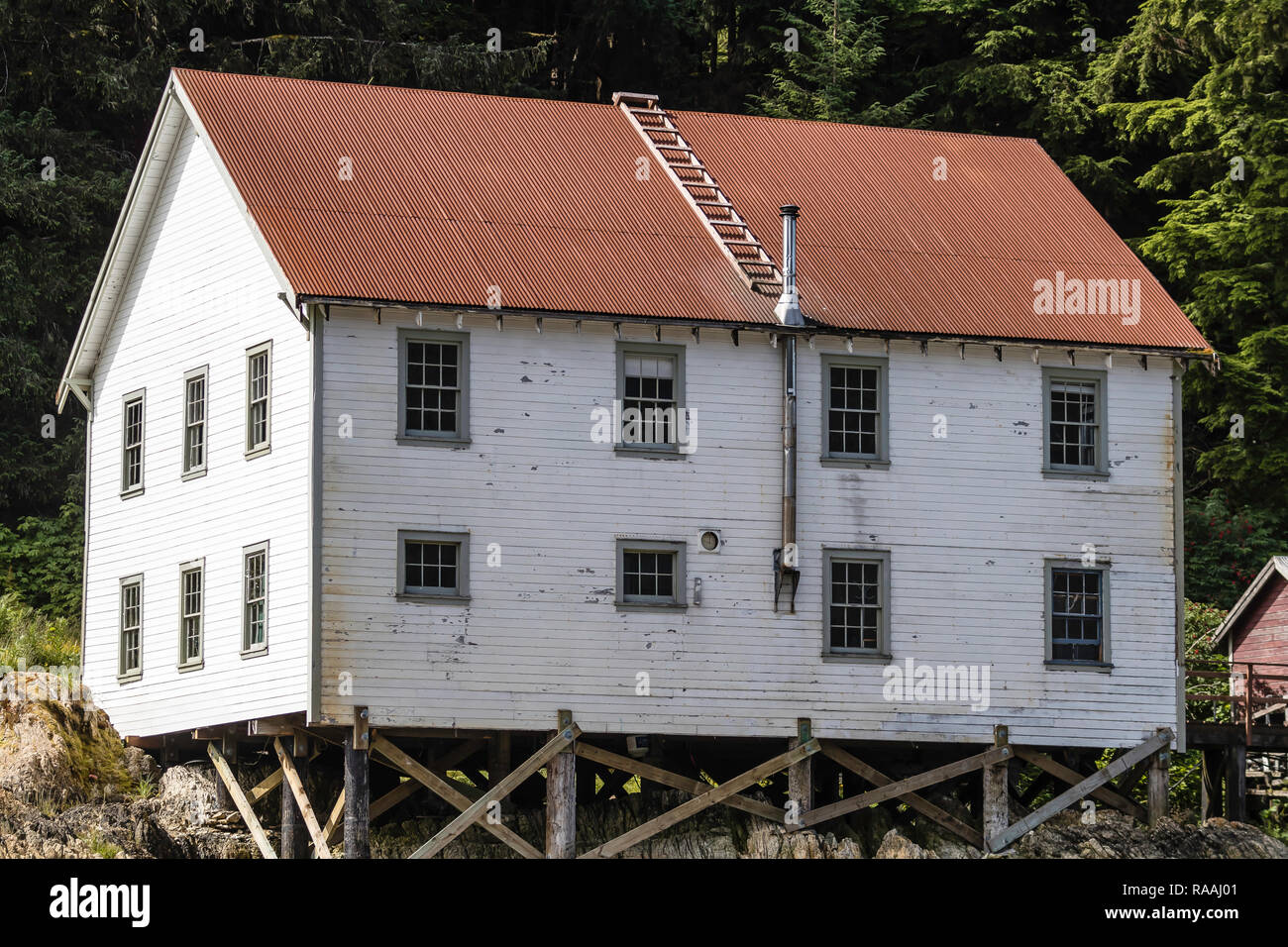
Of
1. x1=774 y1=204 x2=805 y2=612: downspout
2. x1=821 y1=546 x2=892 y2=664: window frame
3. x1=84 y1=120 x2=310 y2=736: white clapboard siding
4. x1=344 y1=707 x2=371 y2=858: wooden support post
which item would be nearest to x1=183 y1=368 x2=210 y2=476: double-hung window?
x1=84 y1=120 x2=310 y2=736: white clapboard siding

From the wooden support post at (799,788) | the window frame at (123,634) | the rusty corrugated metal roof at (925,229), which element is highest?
the rusty corrugated metal roof at (925,229)

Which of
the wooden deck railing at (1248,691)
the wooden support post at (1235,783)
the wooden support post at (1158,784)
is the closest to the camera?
the wooden support post at (1158,784)

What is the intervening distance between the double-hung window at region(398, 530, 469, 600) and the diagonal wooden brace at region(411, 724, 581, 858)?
2531mm

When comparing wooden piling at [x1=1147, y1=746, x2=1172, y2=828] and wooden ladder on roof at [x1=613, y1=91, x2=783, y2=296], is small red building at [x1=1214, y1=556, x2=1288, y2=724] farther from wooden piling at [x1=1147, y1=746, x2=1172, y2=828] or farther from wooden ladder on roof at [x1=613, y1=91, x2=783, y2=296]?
wooden ladder on roof at [x1=613, y1=91, x2=783, y2=296]

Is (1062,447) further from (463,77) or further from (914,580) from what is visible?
(463,77)

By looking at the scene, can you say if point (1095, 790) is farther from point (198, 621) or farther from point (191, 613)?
point (191, 613)

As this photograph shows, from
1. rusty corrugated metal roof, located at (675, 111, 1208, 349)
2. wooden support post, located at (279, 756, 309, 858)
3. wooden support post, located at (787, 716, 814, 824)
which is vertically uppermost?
rusty corrugated metal roof, located at (675, 111, 1208, 349)

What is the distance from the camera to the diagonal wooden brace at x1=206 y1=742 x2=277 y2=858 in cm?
3888

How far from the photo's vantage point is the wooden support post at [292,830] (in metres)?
38.7

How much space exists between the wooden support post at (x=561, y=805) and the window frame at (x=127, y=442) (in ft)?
29.4

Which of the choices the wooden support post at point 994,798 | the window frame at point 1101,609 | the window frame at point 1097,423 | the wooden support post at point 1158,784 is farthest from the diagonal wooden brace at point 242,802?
the wooden support post at point 1158,784

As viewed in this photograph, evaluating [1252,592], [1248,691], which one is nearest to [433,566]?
[1248,691]

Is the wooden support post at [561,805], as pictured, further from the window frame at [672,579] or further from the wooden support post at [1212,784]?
the wooden support post at [1212,784]
